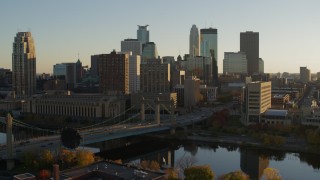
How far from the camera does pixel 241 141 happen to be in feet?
142

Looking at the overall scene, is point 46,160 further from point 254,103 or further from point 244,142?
point 254,103

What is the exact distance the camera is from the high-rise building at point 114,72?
3108 inches

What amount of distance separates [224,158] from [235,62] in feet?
435

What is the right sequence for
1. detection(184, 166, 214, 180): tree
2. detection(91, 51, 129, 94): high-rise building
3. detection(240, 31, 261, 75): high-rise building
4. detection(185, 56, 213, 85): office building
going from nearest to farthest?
detection(184, 166, 214, 180): tree < detection(91, 51, 129, 94): high-rise building < detection(185, 56, 213, 85): office building < detection(240, 31, 261, 75): high-rise building

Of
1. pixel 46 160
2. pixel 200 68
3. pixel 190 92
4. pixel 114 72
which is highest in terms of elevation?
pixel 200 68

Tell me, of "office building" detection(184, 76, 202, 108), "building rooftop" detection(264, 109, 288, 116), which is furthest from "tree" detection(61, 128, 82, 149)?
"office building" detection(184, 76, 202, 108)

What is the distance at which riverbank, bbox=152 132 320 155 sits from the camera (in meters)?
39.3

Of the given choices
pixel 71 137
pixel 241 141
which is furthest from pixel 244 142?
pixel 71 137

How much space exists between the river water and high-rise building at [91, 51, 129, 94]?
1422 inches

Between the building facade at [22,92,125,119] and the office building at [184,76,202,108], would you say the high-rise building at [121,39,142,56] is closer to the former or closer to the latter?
the office building at [184,76,202,108]

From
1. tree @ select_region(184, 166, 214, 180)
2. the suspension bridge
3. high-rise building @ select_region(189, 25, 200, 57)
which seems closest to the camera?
tree @ select_region(184, 166, 214, 180)

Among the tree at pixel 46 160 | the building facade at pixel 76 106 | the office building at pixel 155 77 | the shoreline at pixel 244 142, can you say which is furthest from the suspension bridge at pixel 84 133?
the office building at pixel 155 77

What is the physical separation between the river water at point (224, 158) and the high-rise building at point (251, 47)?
121021mm

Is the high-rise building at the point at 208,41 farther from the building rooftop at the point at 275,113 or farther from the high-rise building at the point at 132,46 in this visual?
the building rooftop at the point at 275,113
